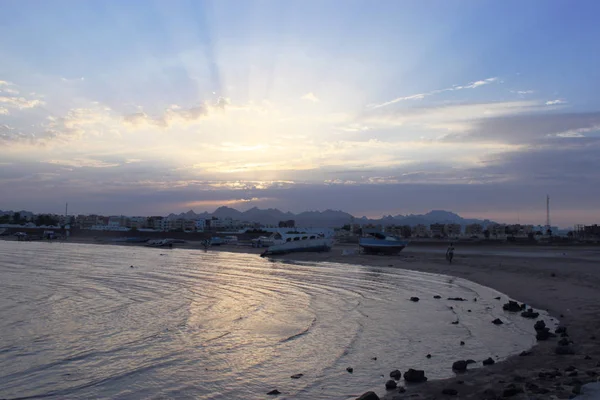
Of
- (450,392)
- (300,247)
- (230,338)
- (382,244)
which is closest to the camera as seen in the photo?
(450,392)

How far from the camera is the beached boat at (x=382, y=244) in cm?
5638

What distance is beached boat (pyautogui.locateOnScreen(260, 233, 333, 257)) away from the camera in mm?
61125

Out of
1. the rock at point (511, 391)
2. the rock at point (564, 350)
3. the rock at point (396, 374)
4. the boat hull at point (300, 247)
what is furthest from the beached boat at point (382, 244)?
the rock at point (511, 391)

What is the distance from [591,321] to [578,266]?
22.6 meters

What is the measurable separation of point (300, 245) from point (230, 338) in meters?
46.8

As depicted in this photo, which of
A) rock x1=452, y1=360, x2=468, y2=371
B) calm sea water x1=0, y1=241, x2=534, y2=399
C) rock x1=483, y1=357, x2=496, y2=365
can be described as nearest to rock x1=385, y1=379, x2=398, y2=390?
calm sea water x1=0, y1=241, x2=534, y2=399

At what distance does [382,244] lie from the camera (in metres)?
56.5

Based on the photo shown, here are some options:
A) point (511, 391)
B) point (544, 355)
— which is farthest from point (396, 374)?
point (544, 355)

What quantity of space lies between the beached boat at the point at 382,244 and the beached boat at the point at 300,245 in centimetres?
654

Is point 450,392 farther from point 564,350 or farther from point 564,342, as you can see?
point 564,342

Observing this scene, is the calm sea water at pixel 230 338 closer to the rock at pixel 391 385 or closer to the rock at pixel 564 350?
the rock at pixel 391 385

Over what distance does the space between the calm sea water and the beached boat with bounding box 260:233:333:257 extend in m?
32.0

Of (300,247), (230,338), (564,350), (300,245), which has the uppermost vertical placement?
(300,245)

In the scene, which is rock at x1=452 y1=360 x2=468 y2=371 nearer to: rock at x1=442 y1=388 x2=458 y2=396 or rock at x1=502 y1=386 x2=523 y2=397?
rock at x1=442 y1=388 x2=458 y2=396
